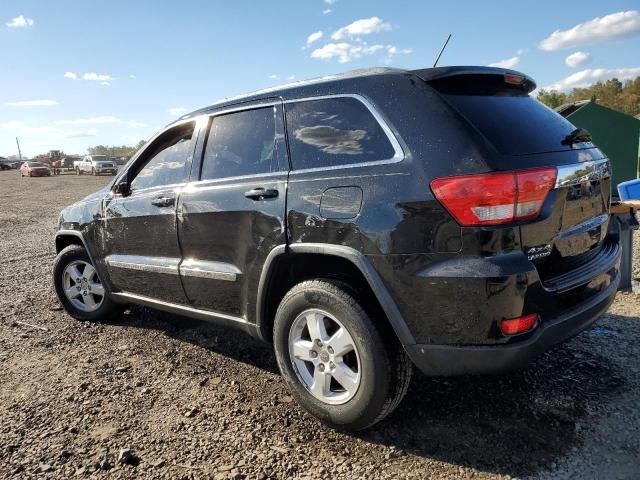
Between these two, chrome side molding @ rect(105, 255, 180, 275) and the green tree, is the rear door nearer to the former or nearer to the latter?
chrome side molding @ rect(105, 255, 180, 275)

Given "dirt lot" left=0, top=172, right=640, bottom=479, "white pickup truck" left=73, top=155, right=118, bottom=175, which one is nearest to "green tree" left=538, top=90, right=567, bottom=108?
"white pickup truck" left=73, top=155, right=118, bottom=175

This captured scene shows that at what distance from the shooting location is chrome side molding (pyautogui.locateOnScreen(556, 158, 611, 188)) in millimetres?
2283

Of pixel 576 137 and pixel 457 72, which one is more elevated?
pixel 457 72

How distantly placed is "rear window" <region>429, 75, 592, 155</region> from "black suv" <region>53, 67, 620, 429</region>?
0.01 metres

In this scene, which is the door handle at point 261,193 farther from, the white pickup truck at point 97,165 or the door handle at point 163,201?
the white pickup truck at point 97,165

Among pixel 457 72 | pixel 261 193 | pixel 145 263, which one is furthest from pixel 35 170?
pixel 457 72

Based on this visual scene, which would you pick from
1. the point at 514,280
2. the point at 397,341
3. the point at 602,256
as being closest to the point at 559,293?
→ the point at 514,280

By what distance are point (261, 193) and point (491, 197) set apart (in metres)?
1.32

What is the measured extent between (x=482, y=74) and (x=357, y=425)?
1.96 meters

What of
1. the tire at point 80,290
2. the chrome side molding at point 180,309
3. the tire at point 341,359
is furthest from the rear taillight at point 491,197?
the tire at point 80,290

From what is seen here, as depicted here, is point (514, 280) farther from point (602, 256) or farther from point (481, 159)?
point (602, 256)

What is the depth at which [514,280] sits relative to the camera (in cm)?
207

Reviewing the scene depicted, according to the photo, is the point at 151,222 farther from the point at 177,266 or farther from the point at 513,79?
the point at 513,79

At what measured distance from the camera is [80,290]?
464cm
